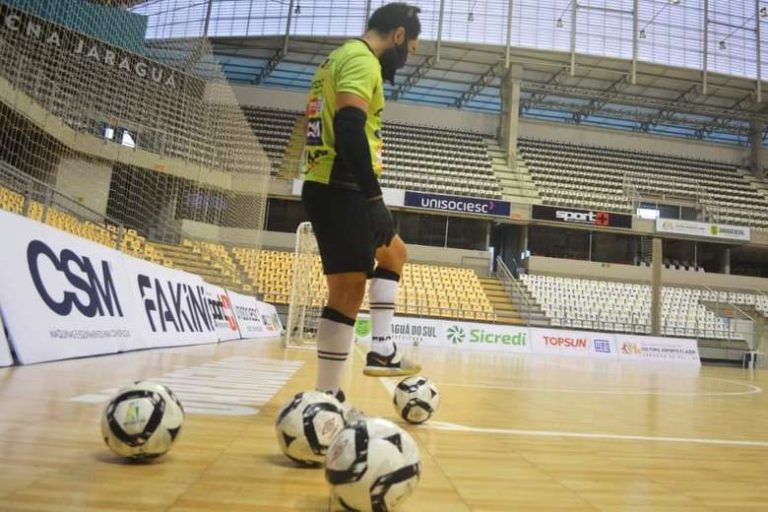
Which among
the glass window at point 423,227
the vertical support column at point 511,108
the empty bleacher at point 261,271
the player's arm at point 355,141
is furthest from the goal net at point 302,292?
the vertical support column at point 511,108

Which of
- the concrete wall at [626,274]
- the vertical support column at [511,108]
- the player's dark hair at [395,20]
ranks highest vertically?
the vertical support column at [511,108]

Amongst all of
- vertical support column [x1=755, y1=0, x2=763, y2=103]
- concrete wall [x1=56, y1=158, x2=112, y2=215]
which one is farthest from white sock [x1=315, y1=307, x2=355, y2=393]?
vertical support column [x1=755, y1=0, x2=763, y2=103]

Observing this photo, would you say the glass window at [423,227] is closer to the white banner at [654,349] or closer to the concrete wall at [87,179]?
the white banner at [654,349]

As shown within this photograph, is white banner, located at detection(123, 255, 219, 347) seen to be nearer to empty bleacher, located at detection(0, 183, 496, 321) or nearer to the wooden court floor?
the wooden court floor

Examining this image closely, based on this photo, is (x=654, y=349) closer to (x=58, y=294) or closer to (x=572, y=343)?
(x=572, y=343)

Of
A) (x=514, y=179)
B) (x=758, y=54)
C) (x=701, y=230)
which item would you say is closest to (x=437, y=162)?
(x=514, y=179)

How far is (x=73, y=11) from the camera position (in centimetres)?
1620

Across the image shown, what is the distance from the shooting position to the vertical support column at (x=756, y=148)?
29.7 meters

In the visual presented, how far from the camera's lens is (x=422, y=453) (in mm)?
1889

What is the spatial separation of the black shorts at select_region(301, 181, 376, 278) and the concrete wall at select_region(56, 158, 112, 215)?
16.9 m

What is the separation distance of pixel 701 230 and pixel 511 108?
10.1 m

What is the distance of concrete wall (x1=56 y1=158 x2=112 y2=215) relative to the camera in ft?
56.6

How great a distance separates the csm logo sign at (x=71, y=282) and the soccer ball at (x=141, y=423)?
254cm

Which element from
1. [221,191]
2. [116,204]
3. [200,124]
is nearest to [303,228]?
[221,191]
